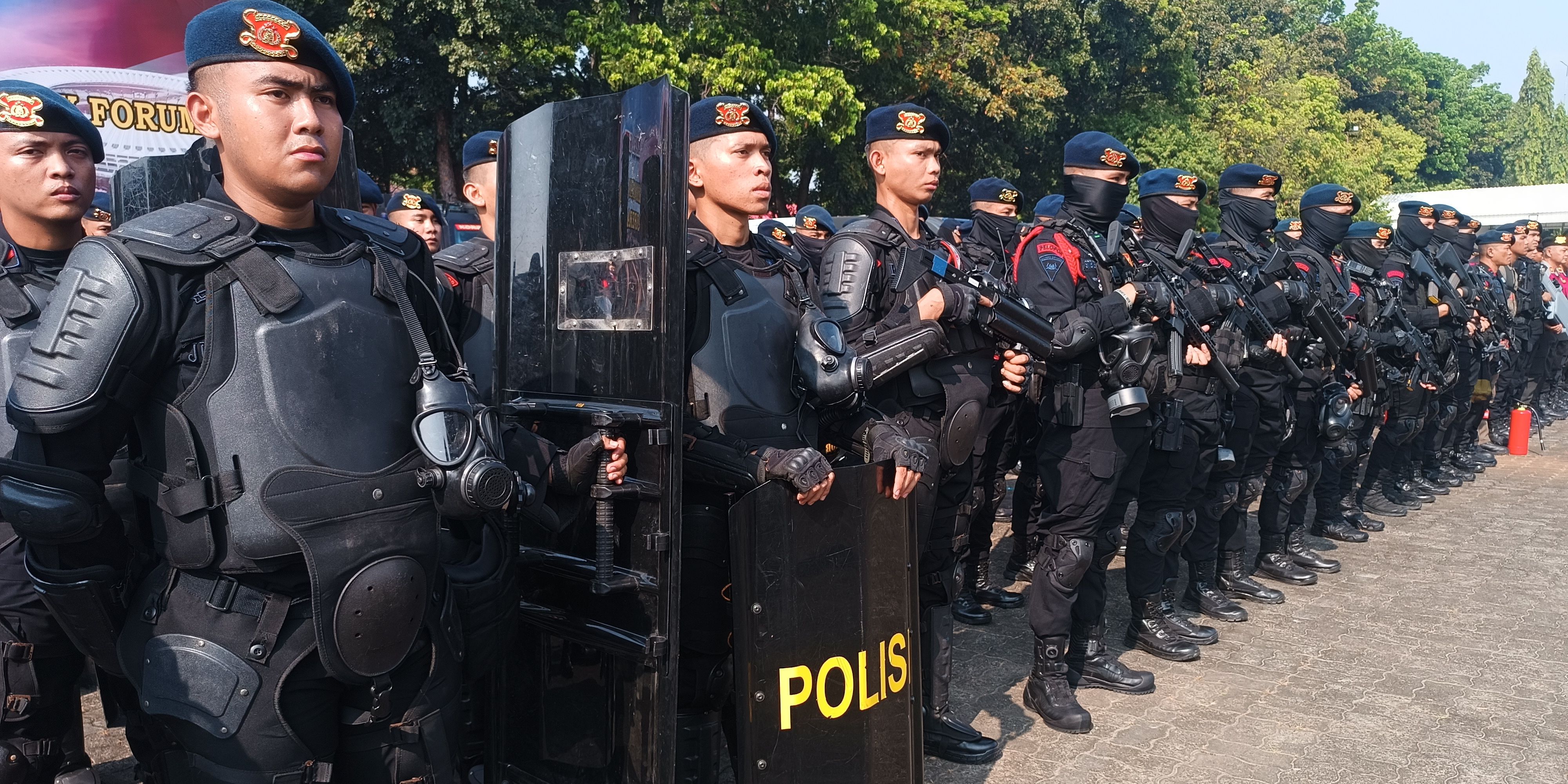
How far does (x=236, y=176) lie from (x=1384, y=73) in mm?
80105

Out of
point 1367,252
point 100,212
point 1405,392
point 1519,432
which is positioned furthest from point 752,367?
point 1519,432

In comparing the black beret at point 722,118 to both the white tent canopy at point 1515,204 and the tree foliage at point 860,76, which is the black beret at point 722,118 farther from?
the white tent canopy at point 1515,204

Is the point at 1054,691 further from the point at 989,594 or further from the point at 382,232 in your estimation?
the point at 382,232

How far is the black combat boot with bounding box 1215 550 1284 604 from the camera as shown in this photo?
6520 mm

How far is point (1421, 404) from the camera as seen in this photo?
9.10 metres

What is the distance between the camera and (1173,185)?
18.7ft

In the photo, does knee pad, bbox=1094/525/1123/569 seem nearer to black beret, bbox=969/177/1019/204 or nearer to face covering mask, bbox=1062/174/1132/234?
face covering mask, bbox=1062/174/1132/234

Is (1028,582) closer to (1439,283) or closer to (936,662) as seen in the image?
(936,662)

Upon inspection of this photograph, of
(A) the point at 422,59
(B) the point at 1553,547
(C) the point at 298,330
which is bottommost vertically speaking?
(B) the point at 1553,547

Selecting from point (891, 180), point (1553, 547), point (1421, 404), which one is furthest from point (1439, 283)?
point (891, 180)

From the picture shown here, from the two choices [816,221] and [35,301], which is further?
[816,221]

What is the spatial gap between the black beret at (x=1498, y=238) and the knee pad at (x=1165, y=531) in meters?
9.29

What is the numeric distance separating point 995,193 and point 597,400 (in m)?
7.04

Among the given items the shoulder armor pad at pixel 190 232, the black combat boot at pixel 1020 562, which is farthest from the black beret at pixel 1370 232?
the shoulder armor pad at pixel 190 232
